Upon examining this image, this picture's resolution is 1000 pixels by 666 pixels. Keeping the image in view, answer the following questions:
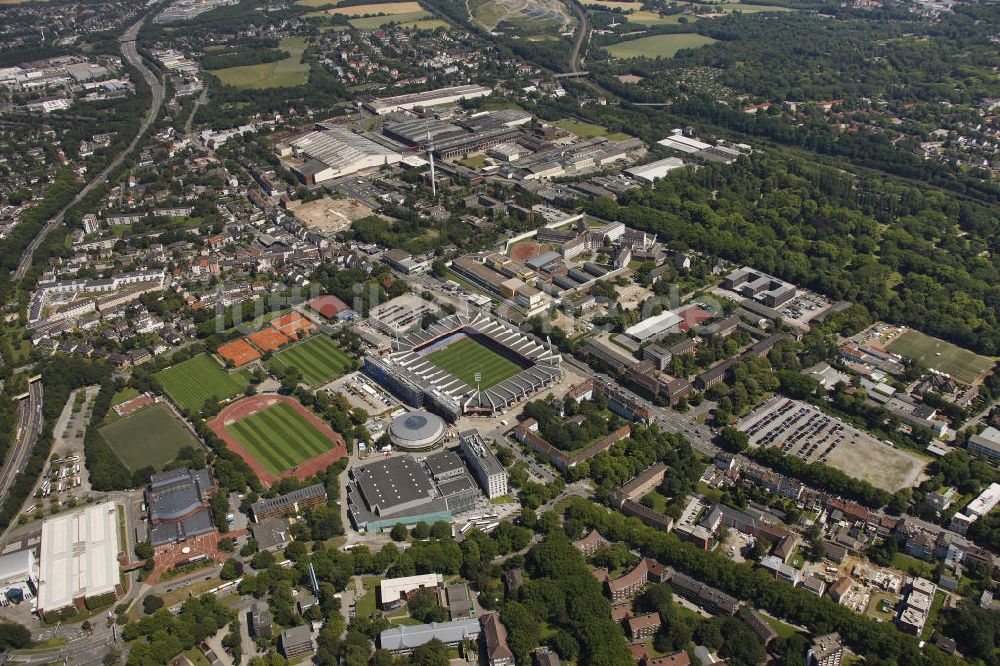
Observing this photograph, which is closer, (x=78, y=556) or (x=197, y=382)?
(x=78, y=556)

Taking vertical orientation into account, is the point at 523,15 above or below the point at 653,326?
above

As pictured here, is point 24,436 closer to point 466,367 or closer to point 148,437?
point 148,437

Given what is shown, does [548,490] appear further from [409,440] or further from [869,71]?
[869,71]

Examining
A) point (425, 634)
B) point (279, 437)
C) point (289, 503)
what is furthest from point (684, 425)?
point (279, 437)

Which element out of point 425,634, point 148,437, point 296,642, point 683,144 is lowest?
point 148,437

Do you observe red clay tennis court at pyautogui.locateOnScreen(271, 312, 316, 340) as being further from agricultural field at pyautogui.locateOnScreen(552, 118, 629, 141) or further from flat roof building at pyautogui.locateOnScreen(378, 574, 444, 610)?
agricultural field at pyautogui.locateOnScreen(552, 118, 629, 141)

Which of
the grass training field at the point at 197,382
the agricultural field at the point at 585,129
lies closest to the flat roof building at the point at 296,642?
the grass training field at the point at 197,382
